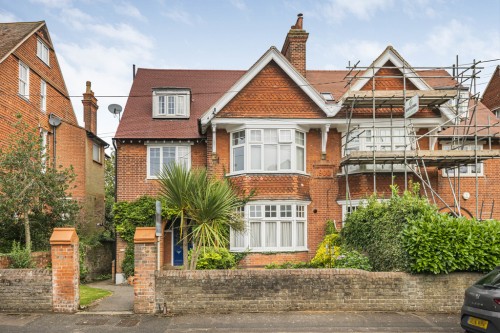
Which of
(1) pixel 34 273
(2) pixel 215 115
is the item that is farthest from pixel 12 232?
(2) pixel 215 115

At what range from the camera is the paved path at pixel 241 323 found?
9.15m

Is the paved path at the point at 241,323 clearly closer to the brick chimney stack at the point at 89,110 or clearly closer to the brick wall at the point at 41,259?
the brick wall at the point at 41,259

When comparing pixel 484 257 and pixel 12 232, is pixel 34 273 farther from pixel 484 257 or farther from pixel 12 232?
pixel 484 257

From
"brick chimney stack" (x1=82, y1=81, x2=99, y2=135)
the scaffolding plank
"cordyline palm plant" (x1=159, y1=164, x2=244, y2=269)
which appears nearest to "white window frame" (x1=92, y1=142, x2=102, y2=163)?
"brick chimney stack" (x1=82, y1=81, x2=99, y2=135)

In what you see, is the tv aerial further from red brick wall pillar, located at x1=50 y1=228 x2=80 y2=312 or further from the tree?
red brick wall pillar, located at x1=50 y1=228 x2=80 y2=312

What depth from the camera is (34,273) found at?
10.5 m

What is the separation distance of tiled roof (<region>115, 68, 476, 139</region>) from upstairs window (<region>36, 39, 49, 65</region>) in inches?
196

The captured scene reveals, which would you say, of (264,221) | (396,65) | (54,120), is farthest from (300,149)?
(54,120)

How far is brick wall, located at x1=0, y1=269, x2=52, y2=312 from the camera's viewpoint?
1041cm

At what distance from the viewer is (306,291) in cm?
1038

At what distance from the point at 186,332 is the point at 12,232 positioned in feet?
28.8

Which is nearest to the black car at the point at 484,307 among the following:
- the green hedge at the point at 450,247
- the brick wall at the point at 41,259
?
the green hedge at the point at 450,247

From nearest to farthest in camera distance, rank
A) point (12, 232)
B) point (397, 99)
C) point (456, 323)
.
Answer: point (456, 323) → point (12, 232) → point (397, 99)

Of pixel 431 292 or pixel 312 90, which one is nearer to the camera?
pixel 431 292
